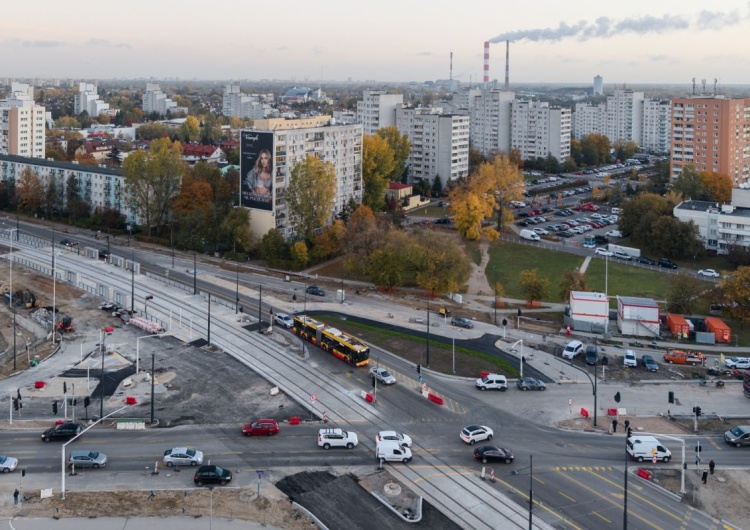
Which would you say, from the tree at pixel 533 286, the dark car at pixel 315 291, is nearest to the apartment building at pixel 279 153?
the dark car at pixel 315 291

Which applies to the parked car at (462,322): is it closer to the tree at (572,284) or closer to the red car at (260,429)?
the tree at (572,284)

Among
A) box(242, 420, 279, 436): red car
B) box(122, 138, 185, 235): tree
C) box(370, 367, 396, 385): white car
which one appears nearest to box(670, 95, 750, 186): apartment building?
box(122, 138, 185, 235): tree

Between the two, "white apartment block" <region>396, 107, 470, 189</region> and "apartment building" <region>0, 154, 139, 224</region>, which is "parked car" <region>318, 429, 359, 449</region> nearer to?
"apartment building" <region>0, 154, 139, 224</region>

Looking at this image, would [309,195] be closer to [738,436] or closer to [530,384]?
[530,384]

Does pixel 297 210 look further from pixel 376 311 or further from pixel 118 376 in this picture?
pixel 118 376

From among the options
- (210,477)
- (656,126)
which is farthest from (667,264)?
(656,126)

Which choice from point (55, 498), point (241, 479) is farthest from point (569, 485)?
point (55, 498)
